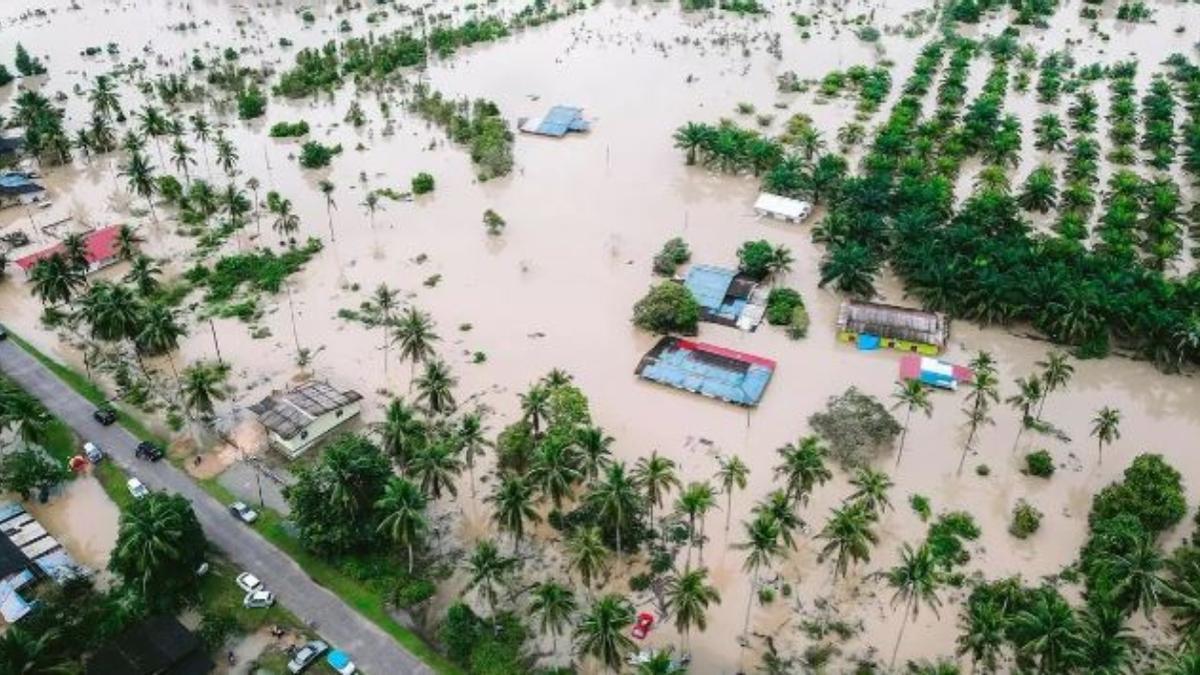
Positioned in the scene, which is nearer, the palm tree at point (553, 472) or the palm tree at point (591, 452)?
the palm tree at point (553, 472)

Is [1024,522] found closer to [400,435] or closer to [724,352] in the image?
[724,352]

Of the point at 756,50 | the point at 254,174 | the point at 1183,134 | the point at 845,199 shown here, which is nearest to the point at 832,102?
the point at 756,50

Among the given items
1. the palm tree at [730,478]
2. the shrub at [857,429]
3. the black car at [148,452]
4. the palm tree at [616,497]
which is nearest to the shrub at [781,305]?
the shrub at [857,429]

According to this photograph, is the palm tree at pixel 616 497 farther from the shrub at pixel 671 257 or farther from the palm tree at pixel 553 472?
the shrub at pixel 671 257

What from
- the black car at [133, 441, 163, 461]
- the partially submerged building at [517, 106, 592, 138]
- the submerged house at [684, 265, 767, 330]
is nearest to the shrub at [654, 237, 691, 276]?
the submerged house at [684, 265, 767, 330]

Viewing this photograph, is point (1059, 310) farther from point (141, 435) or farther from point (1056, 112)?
point (141, 435)

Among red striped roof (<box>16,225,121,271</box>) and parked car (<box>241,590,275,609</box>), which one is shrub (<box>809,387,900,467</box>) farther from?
red striped roof (<box>16,225,121,271</box>)
